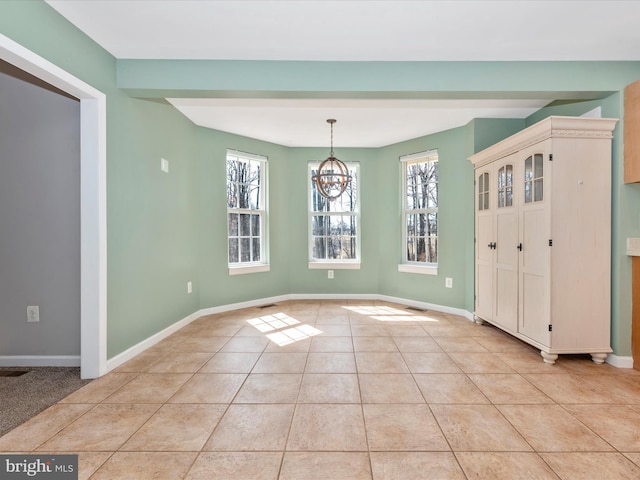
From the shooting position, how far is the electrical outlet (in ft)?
8.88

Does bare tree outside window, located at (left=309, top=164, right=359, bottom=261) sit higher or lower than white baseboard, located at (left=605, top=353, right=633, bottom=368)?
higher

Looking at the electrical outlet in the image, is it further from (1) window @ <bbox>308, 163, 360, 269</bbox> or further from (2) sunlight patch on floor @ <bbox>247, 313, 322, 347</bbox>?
(1) window @ <bbox>308, 163, 360, 269</bbox>

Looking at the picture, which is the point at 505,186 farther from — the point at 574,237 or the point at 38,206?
the point at 38,206

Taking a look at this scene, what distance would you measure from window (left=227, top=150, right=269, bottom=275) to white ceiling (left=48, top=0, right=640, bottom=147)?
2118 millimetres

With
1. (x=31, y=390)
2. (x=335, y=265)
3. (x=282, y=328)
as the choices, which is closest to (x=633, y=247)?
(x=282, y=328)

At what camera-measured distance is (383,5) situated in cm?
205

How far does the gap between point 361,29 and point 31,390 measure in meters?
3.47

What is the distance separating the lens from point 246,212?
4.79 metres

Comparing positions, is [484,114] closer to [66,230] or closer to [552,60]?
[552,60]

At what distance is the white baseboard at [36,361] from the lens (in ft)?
8.89

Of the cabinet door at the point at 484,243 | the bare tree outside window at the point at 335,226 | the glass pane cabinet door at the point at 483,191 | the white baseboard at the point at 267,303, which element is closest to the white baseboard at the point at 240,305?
the white baseboard at the point at 267,303

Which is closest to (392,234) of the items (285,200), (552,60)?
(285,200)

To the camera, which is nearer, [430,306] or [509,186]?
[509,186]

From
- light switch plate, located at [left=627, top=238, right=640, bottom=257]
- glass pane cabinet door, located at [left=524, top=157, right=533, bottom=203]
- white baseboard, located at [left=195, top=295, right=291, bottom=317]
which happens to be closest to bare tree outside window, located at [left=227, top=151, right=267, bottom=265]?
white baseboard, located at [left=195, top=295, right=291, bottom=317]
